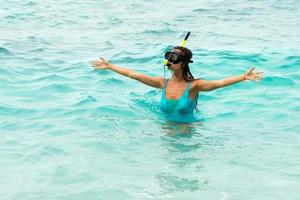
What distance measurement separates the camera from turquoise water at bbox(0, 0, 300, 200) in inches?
213

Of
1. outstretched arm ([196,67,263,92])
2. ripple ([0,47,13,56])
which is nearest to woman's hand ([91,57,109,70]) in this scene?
outstretched arm ([196,67,263,92])

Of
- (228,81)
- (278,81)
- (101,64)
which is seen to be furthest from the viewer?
(278,81)

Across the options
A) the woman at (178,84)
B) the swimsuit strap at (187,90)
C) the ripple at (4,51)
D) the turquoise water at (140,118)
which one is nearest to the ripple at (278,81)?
the turquoise water at (140,118)

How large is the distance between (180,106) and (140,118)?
0.70 meters

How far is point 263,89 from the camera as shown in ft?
31.5

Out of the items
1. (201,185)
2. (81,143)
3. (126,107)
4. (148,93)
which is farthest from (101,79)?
(201,185)

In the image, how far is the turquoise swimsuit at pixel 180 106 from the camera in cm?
720

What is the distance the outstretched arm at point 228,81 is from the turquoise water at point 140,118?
0.57m

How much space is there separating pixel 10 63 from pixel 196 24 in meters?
6.68

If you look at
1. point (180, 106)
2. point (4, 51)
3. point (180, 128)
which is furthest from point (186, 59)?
point (4, 51)

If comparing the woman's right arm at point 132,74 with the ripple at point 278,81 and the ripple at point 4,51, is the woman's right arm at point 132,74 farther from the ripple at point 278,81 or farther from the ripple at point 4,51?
the ripple at point 4,51

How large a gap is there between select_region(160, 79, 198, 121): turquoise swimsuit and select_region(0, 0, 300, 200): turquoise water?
0.21 m

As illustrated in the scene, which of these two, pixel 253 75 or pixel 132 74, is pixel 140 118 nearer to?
pixel 132 74

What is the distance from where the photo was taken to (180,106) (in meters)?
7.22
